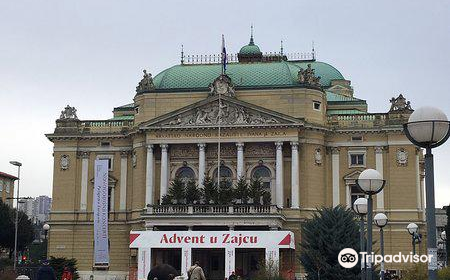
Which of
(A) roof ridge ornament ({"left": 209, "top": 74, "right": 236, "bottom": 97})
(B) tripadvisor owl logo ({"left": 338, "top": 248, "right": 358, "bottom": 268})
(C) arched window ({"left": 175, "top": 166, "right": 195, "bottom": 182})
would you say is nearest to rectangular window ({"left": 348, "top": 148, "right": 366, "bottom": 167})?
(A) roof ridge ornament ({"left": 209, "top": 74, "right": 236, "bottom": 97})

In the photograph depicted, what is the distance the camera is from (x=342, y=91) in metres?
85.3

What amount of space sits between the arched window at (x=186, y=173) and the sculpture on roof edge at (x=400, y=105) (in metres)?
19.5

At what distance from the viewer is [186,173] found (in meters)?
73.5

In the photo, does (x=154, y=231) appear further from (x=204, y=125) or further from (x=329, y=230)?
(x=329, y=230)

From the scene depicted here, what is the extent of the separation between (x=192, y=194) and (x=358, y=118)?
59.0 feet

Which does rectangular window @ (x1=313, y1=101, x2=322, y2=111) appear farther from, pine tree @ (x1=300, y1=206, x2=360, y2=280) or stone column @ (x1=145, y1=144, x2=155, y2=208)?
pine tree @ (x1=300, y1=206, x2=360, y2=280)

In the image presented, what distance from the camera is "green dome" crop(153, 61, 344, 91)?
241 ft

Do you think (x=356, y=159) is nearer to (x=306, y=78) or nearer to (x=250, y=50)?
(x=306, y=78)

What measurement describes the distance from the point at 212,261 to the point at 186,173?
29.6ft

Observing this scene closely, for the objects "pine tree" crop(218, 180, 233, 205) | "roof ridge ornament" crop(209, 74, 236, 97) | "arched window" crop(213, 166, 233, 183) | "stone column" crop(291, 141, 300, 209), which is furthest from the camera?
"arched window" crop(213, 166, 233, 183)

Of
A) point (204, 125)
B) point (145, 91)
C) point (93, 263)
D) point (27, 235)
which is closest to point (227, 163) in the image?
point (204, 125)

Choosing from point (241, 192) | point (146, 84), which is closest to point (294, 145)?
point (241, 192)

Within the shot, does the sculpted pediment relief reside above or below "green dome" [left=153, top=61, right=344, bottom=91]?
below

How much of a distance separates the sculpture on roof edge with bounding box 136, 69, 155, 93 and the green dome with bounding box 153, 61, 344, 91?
68 centimetres
